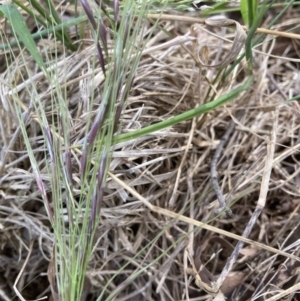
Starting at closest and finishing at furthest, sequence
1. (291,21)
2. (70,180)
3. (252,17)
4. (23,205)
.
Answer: (70,180) → (252,17) → (23,205) → (291,21)

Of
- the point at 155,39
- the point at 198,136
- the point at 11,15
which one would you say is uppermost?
the point at 11,15

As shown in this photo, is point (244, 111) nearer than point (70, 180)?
No

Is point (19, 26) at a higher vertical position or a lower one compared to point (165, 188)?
higher

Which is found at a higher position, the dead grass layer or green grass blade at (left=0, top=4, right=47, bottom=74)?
green grass blade at (left=0, top=4, right=47, bottom=74)

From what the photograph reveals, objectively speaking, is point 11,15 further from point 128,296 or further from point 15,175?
point 128,296

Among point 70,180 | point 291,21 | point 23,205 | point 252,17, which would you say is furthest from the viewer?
point 291,21

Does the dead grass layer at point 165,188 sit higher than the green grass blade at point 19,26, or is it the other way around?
the green grass blade at point 19,26

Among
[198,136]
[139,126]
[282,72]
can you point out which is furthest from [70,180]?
[282,72]

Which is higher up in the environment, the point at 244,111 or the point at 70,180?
the point at 70,180
